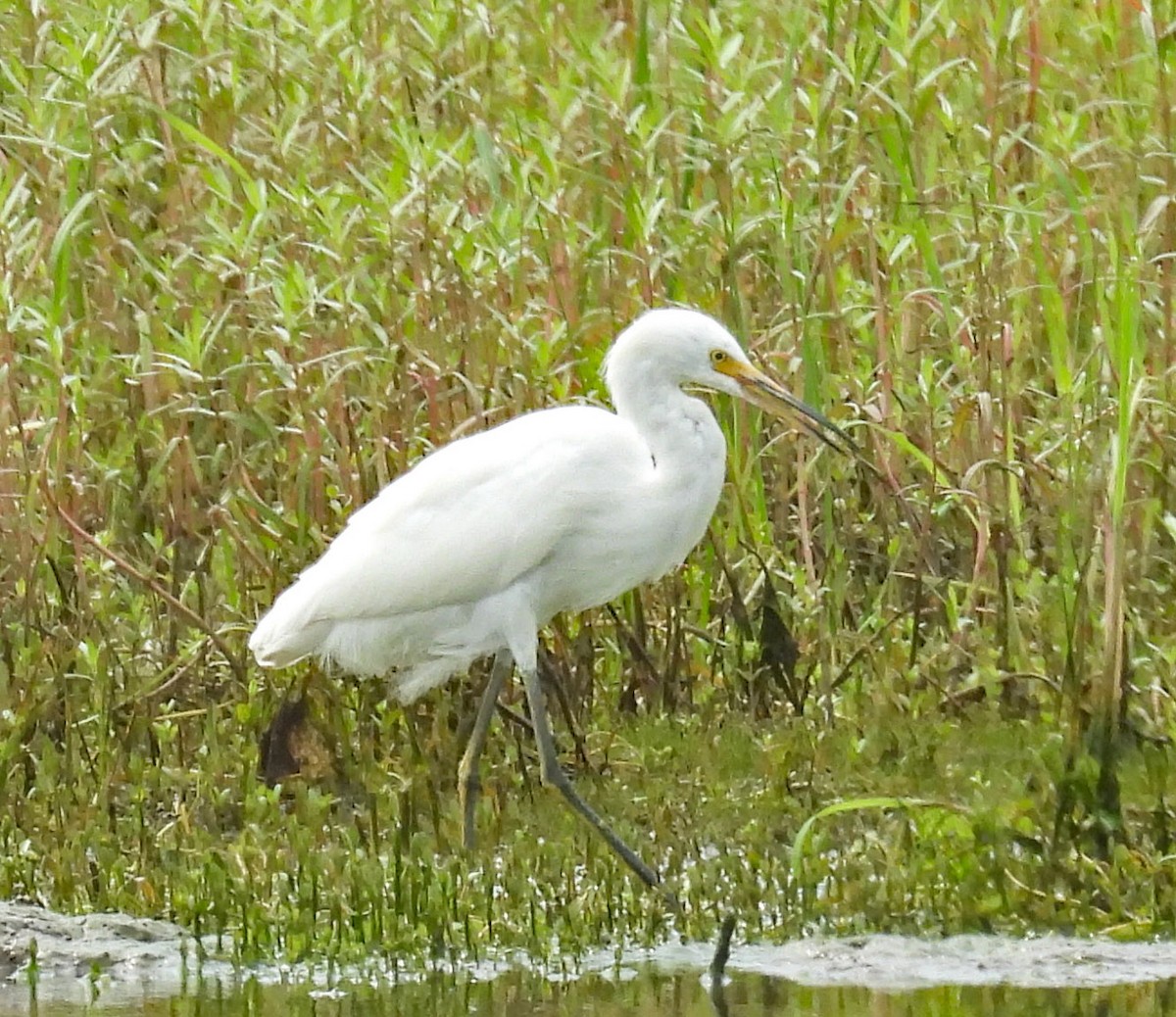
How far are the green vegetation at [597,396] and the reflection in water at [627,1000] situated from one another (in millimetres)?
183

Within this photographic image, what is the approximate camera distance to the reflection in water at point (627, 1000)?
4203 mm

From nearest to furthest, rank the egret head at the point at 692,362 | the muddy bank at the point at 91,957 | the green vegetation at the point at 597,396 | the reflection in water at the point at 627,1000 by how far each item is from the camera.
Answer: the reflection in water at the point at 627,1000, the muddy bank at the point at 91,957, the green vegetation at the point at 597,396, the egret head at the point at 692,362

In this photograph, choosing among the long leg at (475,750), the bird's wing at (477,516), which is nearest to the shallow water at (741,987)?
the long leg at (475,750)

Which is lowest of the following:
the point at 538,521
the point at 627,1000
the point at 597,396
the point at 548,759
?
the point at 627,1000

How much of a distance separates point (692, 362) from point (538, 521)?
0.51m

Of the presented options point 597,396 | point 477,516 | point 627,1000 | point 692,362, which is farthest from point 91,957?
point 597,396

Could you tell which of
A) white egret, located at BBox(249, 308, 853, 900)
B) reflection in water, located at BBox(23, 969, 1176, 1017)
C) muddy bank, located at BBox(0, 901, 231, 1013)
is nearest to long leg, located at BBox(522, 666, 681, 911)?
white egret, located at BBox(249, 308, 853, 900)

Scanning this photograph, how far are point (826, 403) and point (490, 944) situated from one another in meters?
2.30

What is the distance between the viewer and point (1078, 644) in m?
4.93

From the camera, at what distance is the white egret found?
557cm

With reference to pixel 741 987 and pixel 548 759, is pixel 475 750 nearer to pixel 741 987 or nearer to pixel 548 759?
pixel 548 759

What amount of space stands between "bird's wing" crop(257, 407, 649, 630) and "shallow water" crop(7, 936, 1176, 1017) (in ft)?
4.03

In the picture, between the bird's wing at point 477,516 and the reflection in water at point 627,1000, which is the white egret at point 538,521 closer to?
the bird's wing at point 477,516

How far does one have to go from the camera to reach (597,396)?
6.59 meters
